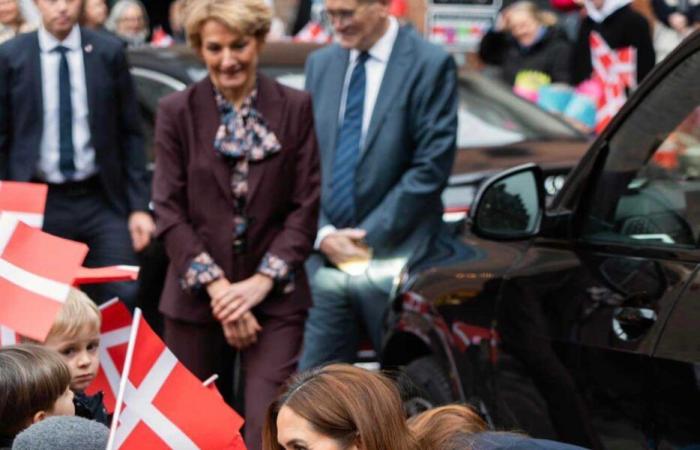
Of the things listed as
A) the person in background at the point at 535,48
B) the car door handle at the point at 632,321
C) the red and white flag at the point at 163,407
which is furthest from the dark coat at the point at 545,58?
the red and white flag at the point at 163,407

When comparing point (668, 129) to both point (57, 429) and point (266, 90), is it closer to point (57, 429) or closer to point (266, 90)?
point (266, 90)

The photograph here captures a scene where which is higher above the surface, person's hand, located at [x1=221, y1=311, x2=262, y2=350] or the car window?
the car window

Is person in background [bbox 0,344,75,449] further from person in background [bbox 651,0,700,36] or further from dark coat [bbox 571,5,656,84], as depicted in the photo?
person in background [bbox 651,0,700,36]

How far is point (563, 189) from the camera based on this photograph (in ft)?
16.9

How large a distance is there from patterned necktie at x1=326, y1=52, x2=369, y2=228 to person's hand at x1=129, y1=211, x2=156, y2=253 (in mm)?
813

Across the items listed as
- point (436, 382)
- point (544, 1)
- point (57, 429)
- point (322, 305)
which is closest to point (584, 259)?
point (436, 382)

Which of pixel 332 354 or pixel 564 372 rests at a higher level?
pixel 564 372

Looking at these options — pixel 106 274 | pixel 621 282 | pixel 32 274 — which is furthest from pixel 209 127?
pixel 621 282

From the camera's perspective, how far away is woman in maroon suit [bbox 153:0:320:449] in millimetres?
5633

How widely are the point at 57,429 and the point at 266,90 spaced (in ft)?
7.93

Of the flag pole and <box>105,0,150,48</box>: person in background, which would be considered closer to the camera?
the flag pole

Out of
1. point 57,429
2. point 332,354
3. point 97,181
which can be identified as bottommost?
point 332,354

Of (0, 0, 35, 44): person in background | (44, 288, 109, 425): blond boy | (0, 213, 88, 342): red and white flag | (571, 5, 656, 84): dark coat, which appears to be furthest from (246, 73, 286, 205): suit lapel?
(571, 5, 656, 84): dark coat

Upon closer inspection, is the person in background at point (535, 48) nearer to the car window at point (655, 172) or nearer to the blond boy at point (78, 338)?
the car window at point (655, 172)
